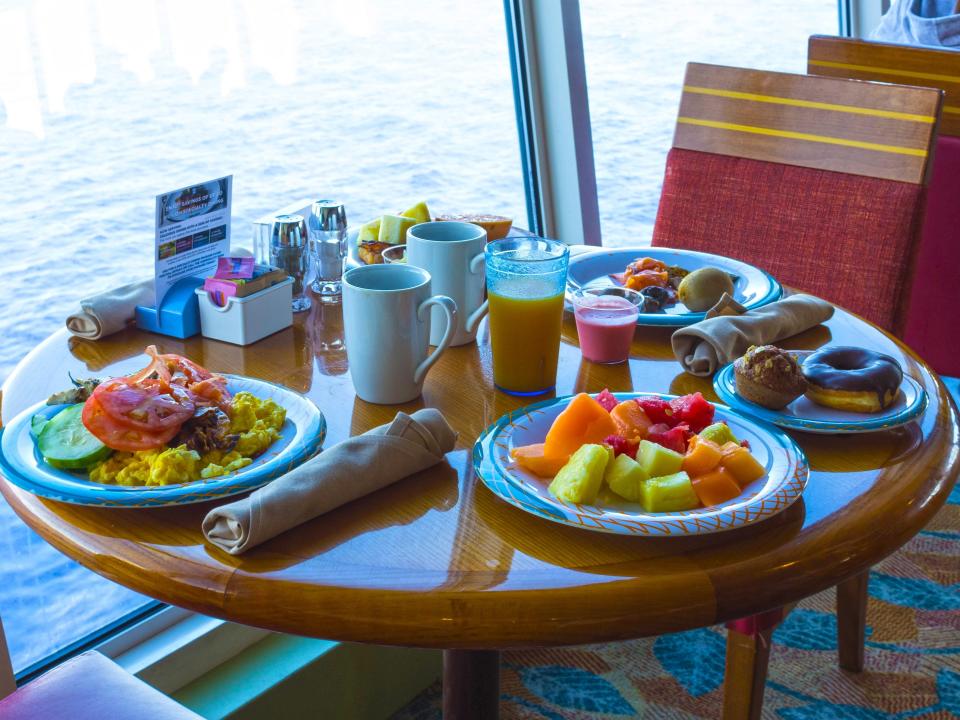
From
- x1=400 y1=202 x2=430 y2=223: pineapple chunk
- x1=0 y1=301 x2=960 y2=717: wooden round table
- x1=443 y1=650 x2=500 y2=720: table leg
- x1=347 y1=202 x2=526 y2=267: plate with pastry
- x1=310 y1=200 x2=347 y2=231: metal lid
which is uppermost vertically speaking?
x1=310 y1=200 x2=347 y2=231: metal lid

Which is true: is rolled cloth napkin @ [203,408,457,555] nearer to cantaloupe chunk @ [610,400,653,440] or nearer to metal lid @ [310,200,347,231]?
cantaloupe chunk @ [610,400,653,440]

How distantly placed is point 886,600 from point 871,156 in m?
1.06

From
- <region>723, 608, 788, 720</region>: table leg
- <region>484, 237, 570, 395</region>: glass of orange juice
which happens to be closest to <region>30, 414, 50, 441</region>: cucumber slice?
<region>484, 237, 570, 395</region>: glass of orange juice

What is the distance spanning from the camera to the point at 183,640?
6.05 feet

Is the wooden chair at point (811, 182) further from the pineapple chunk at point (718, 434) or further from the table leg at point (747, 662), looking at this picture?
the pineapple chunk at point (718, 434)

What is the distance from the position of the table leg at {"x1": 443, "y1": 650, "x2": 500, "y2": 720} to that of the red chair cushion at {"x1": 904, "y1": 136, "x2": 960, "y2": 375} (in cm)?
178

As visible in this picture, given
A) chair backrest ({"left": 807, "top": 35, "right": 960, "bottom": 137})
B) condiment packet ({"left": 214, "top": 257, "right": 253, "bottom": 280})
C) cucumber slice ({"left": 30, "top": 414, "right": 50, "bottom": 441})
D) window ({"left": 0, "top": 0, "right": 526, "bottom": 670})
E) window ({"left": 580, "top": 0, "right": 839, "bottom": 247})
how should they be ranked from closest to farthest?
cucumber slice ({"left": 30, "top": 414, "right": 50, "bottom": 441}) < condiment packet ({"left": 214, "top": 257, "right": 253, "bottom": 280}) < window ({"left": 0, "top": 0, "right": 526, "bottom": 670}) < chair backrest ({"left": 807, "top": 35, "right": 960, "bottom": 137}) < window ({"left": 580, "top": 0, "right": 839, "bottom": 247})

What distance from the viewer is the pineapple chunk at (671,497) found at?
0.91 m

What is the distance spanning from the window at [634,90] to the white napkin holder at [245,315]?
1887 mm

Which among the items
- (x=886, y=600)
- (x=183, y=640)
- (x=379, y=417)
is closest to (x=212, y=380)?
(x=379, y=417)

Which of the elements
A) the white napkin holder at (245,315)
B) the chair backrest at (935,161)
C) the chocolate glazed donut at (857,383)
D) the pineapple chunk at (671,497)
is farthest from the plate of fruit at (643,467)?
the chair backrest at (935,161)

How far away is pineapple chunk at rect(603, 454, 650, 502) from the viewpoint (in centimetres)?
93

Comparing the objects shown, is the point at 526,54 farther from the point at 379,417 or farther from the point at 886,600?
the point at 379,417

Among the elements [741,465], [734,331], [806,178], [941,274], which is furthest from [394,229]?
[941,274]
